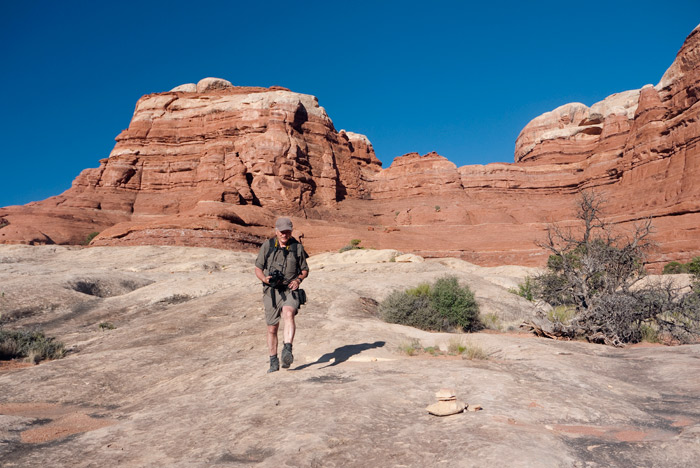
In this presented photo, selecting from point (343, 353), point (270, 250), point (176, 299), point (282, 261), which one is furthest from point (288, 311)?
point (176, 299)

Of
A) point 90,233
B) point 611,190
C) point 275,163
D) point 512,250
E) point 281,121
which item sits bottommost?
point 512,250

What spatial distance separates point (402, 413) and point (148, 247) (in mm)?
32373

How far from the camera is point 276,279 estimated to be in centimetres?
573

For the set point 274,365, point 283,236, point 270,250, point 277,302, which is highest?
point 283,236

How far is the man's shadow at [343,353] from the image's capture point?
6.23 m

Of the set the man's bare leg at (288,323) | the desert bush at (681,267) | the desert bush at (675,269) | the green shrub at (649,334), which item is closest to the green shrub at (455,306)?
the green shrub at (649,334)

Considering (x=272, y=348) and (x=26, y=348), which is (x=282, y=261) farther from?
(x=26, y=348)

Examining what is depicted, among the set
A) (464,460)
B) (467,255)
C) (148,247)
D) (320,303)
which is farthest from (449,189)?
(464,460)

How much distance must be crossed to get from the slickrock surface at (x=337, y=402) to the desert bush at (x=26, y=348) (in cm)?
67

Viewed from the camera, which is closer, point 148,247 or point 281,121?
point 148,247

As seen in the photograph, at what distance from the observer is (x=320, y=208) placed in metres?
55.4

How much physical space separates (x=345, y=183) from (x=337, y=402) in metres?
58.9

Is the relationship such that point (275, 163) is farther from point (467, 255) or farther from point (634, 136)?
point (634, 136)

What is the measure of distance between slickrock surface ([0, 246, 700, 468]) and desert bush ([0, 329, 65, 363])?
2.19 ft
